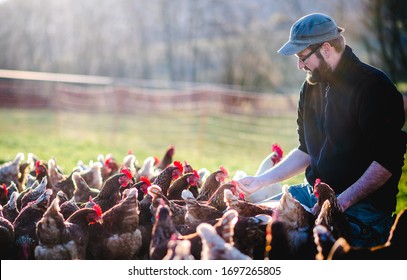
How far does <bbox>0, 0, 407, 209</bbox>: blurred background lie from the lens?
532 inches

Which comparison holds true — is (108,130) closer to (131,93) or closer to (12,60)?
(131,93)

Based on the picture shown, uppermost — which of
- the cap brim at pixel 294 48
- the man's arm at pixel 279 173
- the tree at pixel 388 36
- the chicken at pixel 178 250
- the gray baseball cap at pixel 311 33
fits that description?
the tree at pixel 388 36

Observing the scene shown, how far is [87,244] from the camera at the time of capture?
369 cm

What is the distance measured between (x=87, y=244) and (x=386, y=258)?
2.02m

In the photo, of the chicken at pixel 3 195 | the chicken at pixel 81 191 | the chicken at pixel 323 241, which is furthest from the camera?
the chicken at pixel 81 191

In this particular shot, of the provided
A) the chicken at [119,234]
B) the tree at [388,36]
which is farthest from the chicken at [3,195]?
the tree at [388,36]

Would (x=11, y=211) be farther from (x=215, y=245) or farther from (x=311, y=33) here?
(x=311, y=33)

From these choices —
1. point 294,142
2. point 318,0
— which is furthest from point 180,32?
point 294,142

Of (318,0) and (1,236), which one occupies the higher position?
(318,0)

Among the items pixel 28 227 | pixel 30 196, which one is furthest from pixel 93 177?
pixel 28 227

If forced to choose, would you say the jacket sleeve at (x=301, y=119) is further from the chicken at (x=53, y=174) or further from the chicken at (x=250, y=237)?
the chicken at (x=53, y=174)

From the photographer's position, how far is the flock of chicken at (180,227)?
2896 millimetres

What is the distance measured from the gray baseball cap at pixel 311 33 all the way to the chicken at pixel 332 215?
3.04 ft

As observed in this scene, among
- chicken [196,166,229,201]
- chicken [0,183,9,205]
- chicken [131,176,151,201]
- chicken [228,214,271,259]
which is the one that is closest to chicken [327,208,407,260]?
chicken [228,214,271,259]
